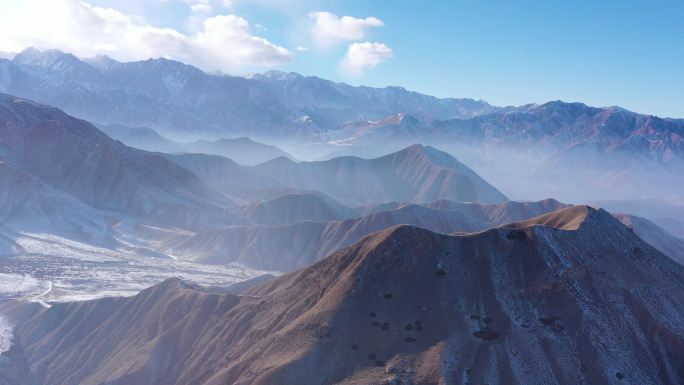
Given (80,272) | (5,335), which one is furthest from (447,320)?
(80,272)

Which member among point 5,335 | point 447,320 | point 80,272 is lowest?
point 80,272

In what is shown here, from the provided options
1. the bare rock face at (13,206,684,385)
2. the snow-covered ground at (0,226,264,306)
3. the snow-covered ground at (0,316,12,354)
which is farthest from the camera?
the snow-covered ground at (0,226,264,306)

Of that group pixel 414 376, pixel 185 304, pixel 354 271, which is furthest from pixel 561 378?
pixel 185 304

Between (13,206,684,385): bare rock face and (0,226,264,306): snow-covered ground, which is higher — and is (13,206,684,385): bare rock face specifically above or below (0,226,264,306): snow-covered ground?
above

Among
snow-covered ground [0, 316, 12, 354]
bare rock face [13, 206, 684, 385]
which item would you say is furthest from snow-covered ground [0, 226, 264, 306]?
bare rock face [13, 206, 684, 385]

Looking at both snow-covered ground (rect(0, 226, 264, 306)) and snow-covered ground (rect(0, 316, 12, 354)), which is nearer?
snow-covered ground (rect(0, 316, 12, 354))

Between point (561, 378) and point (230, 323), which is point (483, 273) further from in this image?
point (230, 323)

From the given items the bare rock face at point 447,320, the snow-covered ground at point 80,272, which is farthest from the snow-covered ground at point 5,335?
the bare rock face at point 447,320

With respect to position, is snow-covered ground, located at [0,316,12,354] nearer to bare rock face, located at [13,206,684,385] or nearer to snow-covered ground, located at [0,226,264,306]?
snow-covered ground, located at [0,226,264,306]

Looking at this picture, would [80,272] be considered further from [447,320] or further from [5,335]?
[447,320]
